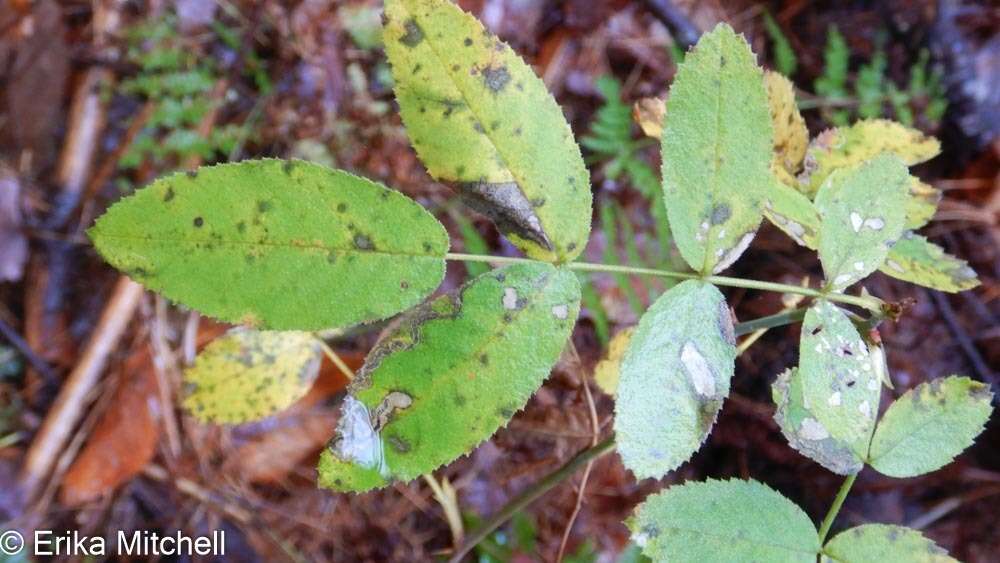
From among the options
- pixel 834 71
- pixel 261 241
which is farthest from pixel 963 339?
pixel 261 241

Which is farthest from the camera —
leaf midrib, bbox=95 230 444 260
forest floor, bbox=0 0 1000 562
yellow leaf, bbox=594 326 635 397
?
forest floor, bbox=0 0 1000 562

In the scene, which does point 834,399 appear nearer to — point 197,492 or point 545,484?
point 545,484

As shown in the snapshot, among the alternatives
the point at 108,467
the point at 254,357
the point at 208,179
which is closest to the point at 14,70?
the point at 108,467

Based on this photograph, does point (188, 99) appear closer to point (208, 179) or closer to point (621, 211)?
point (621, 211)

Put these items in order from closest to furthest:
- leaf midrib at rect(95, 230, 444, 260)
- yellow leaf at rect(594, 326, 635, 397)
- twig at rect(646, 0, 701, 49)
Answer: leaf midrib at rect(95, 230, 444, 260) < yellow leaf at rect(594, 326, 635, 397) < twig at rect(646, 0, 701, 49)

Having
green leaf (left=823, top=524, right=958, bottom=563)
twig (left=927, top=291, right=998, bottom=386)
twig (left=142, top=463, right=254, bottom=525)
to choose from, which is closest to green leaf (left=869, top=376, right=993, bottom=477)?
green leaf (left=823, top=524, right=958, bottom=563)

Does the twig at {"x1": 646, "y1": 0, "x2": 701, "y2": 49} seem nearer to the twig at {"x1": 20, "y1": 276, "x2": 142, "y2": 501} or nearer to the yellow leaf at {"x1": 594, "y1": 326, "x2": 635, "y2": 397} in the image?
the yellow leaf at {"x1": 594, "y1": 326, "x2": 635, "y2": 397}

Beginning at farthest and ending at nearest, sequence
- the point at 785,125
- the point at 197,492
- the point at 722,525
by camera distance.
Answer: the point at 197,492, the point at 785,125, the point at 722,525
